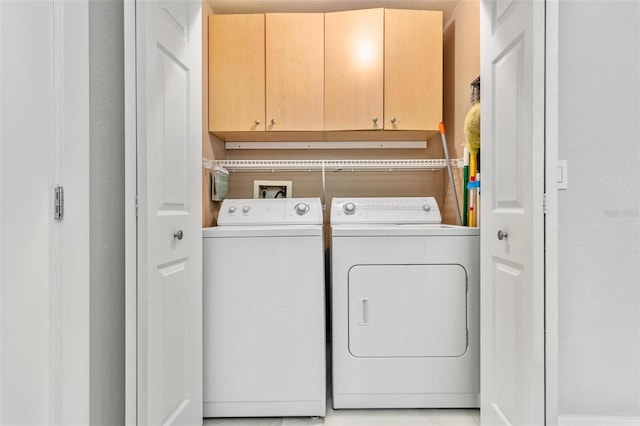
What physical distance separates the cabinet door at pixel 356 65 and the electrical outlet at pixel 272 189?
604mm

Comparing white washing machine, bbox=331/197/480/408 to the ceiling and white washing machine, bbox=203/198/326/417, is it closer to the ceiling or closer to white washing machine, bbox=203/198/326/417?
white washing machine, bbox=203/198/326/417

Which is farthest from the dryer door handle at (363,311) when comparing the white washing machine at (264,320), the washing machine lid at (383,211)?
the washing machine lid at (383,211)

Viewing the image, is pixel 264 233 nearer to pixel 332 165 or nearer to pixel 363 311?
pixel 363 311

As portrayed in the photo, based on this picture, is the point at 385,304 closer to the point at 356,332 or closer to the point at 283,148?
the point at 356,332

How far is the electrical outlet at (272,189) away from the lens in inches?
Answer: 93.5

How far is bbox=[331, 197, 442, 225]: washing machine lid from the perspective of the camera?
7.16ft

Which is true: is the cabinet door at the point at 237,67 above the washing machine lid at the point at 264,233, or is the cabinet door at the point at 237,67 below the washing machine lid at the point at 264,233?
above
